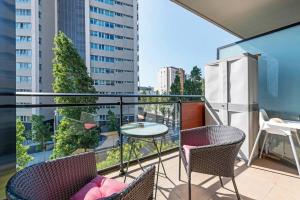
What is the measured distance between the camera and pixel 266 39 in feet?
11.4

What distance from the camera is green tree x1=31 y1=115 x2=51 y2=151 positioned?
3.30 m

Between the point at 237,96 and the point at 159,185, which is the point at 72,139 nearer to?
the point at 159,185

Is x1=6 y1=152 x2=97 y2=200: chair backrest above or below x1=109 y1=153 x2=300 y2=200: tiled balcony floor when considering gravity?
above

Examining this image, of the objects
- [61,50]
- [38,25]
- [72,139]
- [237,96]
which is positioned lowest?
[72,139]

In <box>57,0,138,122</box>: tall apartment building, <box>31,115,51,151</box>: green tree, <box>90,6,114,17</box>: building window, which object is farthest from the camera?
<box>90,6,114,17</box>: building window

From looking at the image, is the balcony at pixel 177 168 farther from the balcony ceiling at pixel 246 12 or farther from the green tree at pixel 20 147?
the balcony ceiling at pixel 246 12

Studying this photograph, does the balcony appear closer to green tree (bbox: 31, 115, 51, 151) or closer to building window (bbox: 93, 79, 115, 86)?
green tree (bbox: 31, 115, 51, 151)

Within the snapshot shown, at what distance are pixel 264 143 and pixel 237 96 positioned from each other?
3.01 feet

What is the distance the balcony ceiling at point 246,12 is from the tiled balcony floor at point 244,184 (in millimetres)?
2925

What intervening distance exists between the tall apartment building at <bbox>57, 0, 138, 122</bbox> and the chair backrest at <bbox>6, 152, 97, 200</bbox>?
115 feet

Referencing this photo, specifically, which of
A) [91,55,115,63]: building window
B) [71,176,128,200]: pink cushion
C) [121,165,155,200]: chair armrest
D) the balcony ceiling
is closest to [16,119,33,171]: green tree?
[71,176,128,200]: pink cushion

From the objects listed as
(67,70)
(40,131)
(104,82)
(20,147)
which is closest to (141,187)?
(20,147)

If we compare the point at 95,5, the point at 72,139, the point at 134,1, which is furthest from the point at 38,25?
the point at 72,139

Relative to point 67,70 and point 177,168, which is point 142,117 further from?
point 67,70
